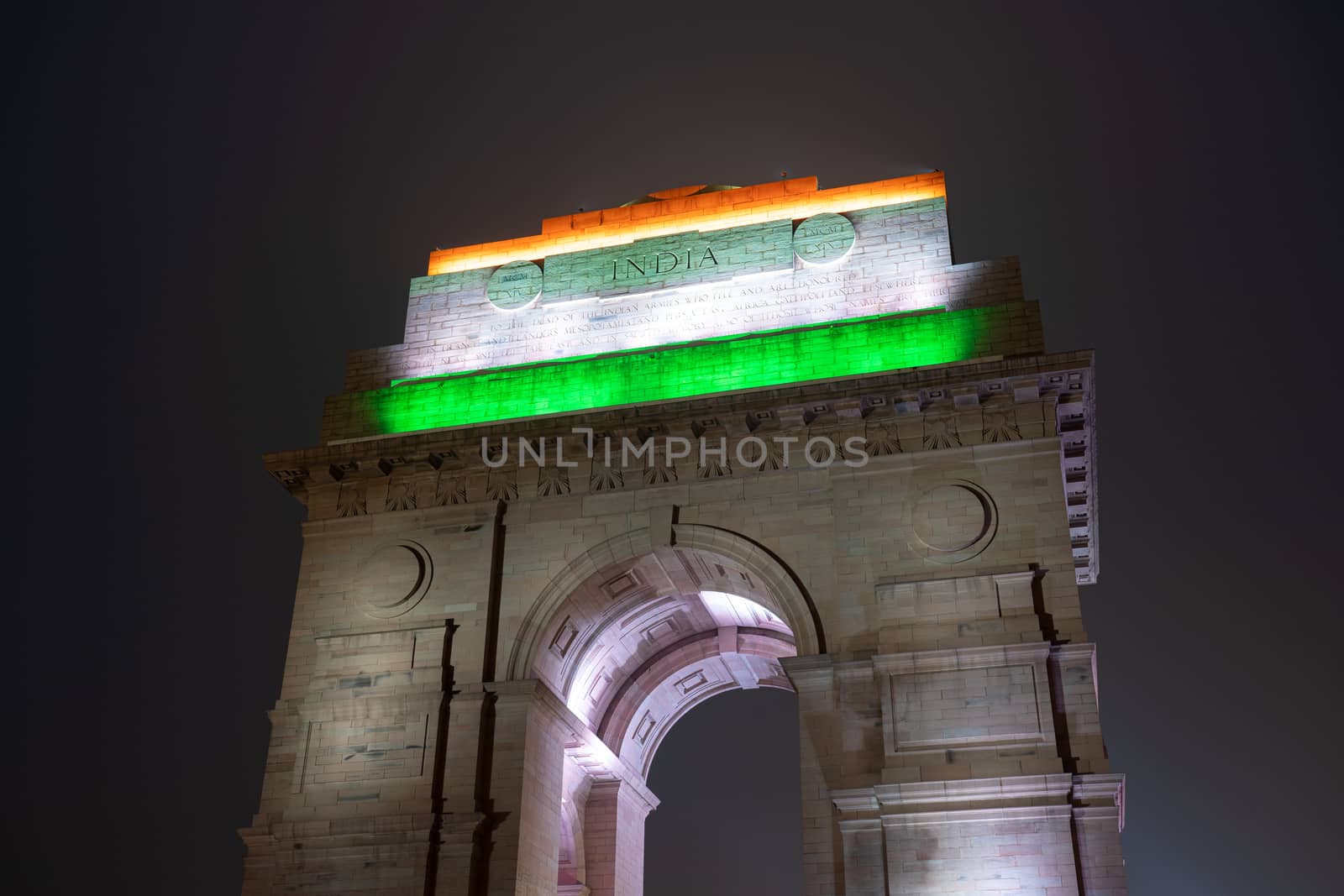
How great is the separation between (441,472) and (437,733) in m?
5.36

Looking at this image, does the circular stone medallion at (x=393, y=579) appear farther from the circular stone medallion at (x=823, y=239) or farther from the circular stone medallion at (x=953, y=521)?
the circular stone medallion at (x=823, y=239)

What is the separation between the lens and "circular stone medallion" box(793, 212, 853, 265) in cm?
2695

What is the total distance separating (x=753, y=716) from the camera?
5384cm

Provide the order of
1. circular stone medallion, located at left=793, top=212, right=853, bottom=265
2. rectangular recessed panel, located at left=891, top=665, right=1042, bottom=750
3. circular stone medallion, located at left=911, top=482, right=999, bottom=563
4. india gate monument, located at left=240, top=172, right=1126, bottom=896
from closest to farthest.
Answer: rectangular recessed panel, located at left=891, top=665, right=1042, bottom=750 < india gate monument, located at left=240, top=172, right=1126, bottom=896 < circular stone medallion, located at left=911, top=482, right=999, bottom=563 < circular stone medallion, located at left=793, top=212, right=853, bottom=265

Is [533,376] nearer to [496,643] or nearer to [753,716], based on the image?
[496,643]

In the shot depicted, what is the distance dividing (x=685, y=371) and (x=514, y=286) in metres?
5.05

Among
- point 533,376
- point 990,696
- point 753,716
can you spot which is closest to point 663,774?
point 753,716

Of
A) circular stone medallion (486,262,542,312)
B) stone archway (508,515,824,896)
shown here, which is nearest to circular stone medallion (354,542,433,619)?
stone archway (508,515,824,896)

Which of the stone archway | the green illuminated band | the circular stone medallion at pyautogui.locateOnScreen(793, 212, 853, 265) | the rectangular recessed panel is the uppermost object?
the circular stone medallion at pyautogui.locateOnScreen(793, 212, 853, 265)

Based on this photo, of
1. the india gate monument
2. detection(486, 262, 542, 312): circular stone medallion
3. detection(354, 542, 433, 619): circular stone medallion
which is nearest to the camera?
the india gate monument

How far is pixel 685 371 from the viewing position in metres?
26.0

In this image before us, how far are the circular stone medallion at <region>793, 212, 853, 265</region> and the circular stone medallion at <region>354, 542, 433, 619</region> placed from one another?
Answer: 9903 millimetres

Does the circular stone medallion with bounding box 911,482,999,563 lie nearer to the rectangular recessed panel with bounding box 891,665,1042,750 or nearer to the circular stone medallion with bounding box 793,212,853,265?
the rectangular recessed panel with bounding box 891,665,1042,750

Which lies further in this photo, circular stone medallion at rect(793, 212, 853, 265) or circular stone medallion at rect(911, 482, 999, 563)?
circular stone medallion at rect(793, 212, 853, 265)
